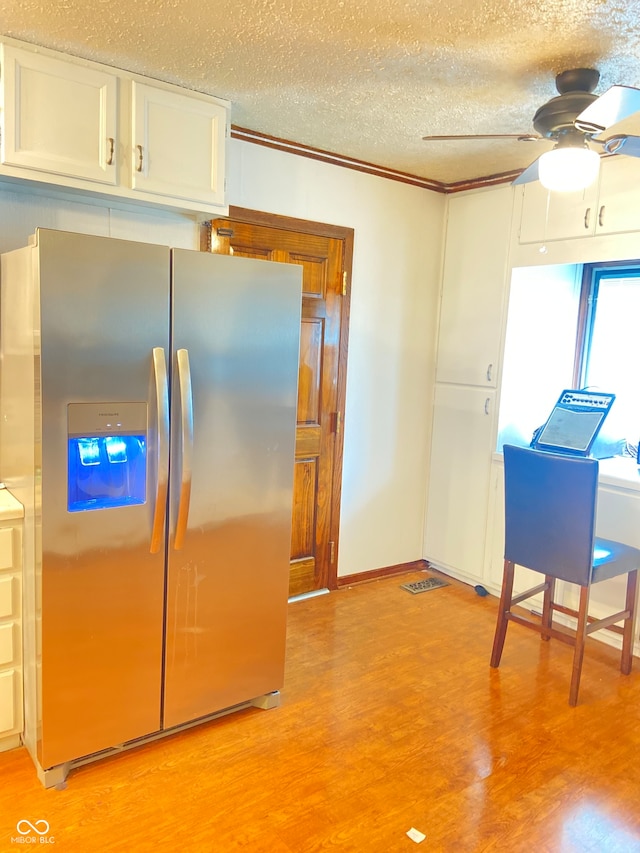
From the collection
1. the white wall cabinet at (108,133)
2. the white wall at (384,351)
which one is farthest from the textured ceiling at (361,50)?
the white wall at (384,351)

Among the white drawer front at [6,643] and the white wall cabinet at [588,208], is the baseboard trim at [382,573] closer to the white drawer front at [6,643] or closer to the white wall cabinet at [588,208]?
the white drawer front at [6,643]

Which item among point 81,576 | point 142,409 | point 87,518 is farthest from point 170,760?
point 142,409

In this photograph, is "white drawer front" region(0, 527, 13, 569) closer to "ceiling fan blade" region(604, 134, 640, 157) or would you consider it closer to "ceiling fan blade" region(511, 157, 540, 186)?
"ceiling fan blade" region(511, 157, 540, 186)

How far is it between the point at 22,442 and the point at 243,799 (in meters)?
1.36

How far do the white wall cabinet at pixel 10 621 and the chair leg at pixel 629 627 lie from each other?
8.22ft

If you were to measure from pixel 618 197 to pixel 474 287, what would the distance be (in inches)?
36.7

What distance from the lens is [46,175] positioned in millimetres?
2189

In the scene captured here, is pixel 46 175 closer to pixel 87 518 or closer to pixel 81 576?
pixel 87 518

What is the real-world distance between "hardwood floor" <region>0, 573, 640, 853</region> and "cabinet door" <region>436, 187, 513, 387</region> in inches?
64.9

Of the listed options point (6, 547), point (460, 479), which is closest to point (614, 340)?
point (460, 479)

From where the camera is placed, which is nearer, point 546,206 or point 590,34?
point 590,34

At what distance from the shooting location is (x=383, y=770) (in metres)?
2.15

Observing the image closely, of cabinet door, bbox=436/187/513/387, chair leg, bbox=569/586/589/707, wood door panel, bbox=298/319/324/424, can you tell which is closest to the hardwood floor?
chair leg, bbox=569/586/589/707

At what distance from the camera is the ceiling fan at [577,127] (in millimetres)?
1751
